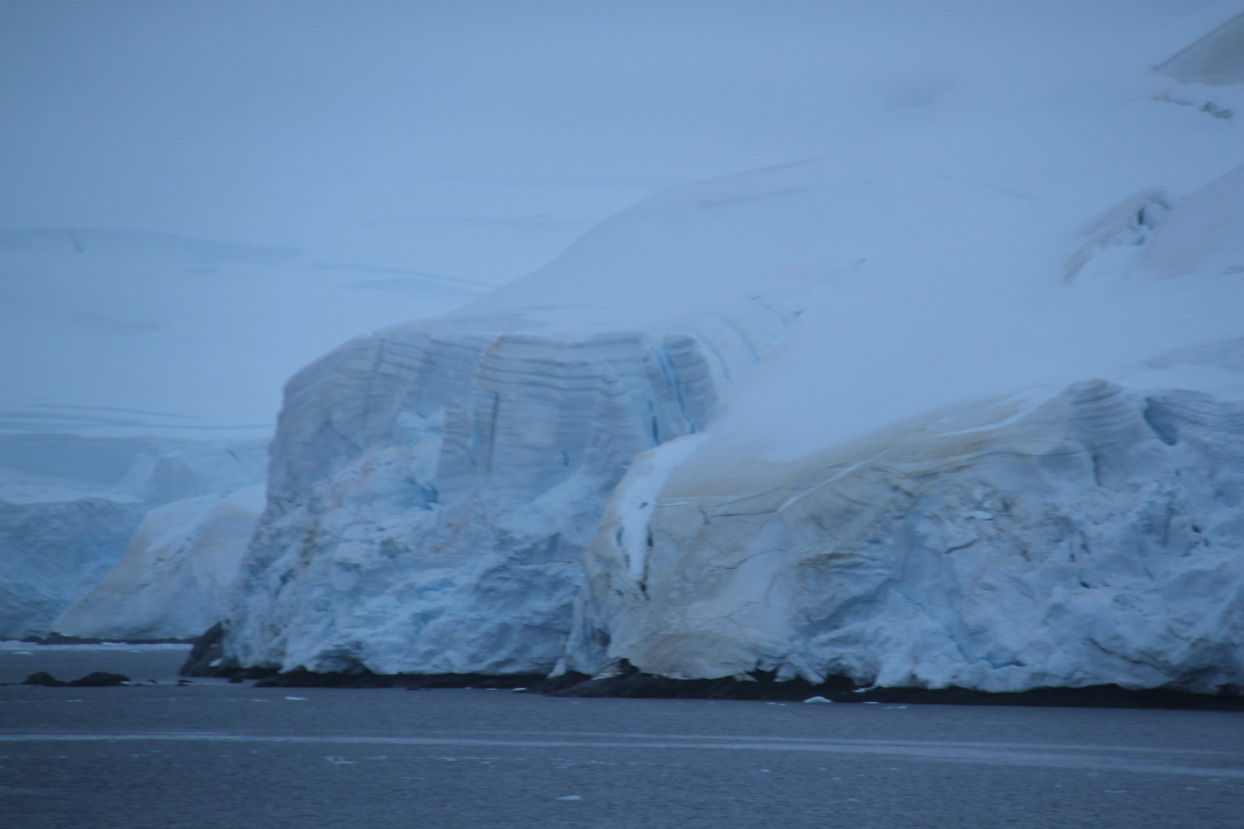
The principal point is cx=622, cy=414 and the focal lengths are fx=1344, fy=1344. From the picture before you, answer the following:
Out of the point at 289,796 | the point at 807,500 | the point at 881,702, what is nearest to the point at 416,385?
the point at 807,500

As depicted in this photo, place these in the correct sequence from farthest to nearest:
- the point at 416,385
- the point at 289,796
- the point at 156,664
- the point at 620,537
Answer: the point at 156,664 → the point at 416,385 → the point at 620,537 → the point at 289,796

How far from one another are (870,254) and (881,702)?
1080 centimetres

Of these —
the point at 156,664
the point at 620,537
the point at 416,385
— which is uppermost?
the point at 416,385

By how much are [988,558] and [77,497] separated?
33.9 meters

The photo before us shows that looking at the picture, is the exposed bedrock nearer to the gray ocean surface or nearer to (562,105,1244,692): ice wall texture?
(562,105,1244,692): ice wall texture

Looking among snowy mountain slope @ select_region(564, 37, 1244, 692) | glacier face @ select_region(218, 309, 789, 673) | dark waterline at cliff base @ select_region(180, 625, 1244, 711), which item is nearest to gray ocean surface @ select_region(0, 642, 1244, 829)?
dark waterline at cliff base @ select_region(180, 625, 1244, 711)

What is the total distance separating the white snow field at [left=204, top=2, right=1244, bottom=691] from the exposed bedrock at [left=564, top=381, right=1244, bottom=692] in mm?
30

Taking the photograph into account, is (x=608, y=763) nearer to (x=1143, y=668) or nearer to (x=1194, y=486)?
(x=1143, y=668)

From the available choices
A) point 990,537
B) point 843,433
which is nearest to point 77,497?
point 843,433

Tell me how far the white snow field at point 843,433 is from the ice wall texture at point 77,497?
758 inches

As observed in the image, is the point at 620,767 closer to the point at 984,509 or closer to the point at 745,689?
the point at 745,689

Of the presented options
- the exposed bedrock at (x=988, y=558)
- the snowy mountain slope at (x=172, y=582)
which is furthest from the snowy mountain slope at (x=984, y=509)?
the snowy mountain slope at (x=172, y=582)

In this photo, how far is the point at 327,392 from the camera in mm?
22328

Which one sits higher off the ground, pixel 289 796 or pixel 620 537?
pixel 620 537
